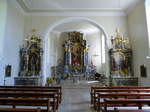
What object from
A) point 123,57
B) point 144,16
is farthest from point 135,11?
point 123,57

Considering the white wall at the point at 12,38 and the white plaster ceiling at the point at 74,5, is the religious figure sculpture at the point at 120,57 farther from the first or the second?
the white wall at the point at 12,38

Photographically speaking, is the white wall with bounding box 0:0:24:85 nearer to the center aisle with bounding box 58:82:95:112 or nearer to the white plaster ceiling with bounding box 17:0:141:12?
the white plaster ceiling with bounding box 17:0:141:12

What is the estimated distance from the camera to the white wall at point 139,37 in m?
8.63

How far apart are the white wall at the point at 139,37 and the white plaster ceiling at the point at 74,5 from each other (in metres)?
0.73

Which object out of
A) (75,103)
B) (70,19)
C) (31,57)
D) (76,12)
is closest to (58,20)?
(70,19)

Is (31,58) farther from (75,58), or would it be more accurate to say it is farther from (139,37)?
(75,58)

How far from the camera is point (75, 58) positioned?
17.2 m

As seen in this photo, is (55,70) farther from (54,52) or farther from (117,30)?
(117,30)

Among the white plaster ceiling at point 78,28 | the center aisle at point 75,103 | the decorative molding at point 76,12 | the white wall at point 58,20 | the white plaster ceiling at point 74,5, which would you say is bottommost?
the center aisle at point 75,103

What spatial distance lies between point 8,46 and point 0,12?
1.89 m

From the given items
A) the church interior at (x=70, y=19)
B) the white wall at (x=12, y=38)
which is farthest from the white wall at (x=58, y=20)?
the white wall at (x=12, y=38)

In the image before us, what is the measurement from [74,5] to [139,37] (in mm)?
4809

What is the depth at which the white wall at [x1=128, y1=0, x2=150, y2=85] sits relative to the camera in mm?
8633

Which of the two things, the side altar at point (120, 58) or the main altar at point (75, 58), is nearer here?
the side altar at point (120, 58)
